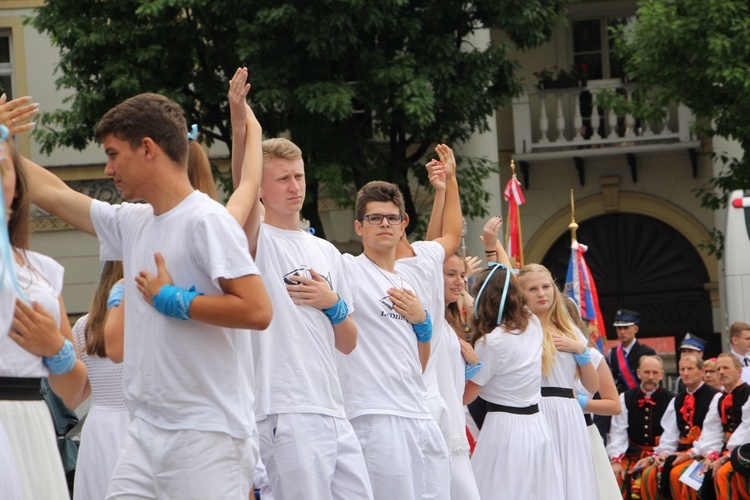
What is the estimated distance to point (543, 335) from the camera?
29.2 feet

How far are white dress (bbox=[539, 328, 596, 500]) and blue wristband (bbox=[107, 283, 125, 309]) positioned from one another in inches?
166

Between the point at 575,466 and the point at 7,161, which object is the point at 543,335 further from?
the point at 7,161

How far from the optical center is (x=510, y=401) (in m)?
8.53

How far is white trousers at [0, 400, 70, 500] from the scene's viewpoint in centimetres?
414

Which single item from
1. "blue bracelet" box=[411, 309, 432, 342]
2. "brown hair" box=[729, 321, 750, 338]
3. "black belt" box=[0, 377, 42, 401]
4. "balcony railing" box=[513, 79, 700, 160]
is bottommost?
"brown hair" box=[729, 321, 750, 338]

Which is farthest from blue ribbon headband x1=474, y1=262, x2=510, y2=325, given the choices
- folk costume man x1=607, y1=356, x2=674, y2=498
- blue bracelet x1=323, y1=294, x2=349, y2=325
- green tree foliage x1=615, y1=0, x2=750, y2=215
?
green tree foliage x1=615, y1=0, x2=750, y2=215

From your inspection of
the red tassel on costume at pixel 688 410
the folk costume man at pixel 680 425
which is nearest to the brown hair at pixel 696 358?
the folk costume man at pixel 680 425

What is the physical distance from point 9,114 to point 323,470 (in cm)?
210

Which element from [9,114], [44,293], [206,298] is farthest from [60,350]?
[9,114]

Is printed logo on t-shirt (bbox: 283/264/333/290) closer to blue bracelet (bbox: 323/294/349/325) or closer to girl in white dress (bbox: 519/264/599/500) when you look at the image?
blue bracelet (bbox: 323/294/349/325)

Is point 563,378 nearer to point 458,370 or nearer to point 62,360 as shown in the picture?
point 458,370

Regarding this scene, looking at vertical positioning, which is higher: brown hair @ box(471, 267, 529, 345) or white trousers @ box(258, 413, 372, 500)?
brown hair @ box(471, 267, 529, 345)

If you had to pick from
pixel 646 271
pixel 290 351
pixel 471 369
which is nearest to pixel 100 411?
pixel 290 351

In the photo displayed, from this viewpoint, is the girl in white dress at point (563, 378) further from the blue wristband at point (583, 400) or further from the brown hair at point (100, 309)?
the brown hair at point (100, 309)
